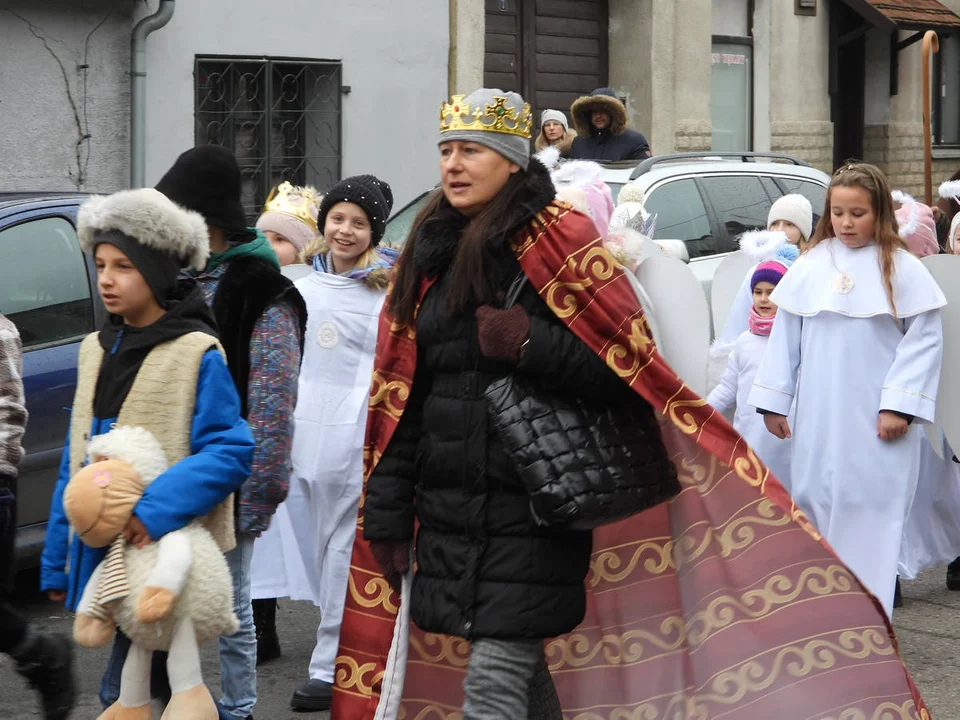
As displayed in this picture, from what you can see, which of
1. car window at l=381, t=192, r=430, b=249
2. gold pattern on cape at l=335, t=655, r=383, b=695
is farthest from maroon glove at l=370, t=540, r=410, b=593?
car window at l=381, t=192, r=430, b=249

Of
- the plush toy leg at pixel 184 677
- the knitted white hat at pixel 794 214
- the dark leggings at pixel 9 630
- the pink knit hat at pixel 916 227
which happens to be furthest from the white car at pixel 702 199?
the plush toy leg at pixel 184 677

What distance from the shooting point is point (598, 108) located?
12516 mm

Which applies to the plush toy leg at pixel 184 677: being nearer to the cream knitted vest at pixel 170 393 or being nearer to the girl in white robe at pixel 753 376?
the cream knitted vest at pixel 170 393

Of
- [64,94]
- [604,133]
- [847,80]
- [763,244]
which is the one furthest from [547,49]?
[763,244]

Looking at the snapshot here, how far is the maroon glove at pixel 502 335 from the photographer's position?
12.4ft

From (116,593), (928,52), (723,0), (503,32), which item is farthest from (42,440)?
(723,0)

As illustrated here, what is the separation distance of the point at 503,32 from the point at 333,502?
12.0m

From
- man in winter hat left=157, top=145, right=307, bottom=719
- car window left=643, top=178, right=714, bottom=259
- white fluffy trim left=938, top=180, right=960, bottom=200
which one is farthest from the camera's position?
car window left=643, top=178, right=714, bottom=259

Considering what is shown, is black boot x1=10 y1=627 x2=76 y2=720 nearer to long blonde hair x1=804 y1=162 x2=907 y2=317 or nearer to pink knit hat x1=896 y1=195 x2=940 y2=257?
long blonde hair x1=804 y1=162 x2=907 y2=317

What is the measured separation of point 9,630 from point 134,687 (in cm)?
93

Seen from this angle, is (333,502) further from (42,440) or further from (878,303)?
(878,303)

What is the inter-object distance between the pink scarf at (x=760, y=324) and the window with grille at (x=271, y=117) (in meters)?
7.70

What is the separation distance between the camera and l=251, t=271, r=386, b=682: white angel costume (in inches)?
219

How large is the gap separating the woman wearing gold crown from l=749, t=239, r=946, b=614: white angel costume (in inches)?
63.3
